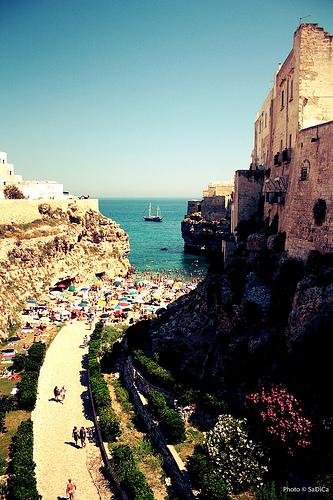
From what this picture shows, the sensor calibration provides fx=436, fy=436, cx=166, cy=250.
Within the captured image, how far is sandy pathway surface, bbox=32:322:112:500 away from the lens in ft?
57.8

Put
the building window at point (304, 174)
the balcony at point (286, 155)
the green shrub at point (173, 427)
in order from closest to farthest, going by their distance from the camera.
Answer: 1. the green shrub at point (173, 427)
2. the building window at point (304, 174)
3. the balcony at point (286, 155)

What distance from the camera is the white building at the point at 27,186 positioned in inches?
2562

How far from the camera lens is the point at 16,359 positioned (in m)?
28.7

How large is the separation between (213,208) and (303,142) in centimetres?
6055

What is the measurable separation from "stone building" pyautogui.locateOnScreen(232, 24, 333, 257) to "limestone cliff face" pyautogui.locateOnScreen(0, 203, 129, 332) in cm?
2539

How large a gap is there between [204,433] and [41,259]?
36.0 metres

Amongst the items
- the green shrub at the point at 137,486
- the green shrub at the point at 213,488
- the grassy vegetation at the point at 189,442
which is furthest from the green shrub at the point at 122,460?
the green shrub at the point at 213,488

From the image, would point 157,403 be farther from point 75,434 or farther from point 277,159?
point 277,159

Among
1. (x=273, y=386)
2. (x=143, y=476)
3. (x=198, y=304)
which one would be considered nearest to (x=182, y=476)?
(x=143, y=476)

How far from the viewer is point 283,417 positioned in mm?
15984

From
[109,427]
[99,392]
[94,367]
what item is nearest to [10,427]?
[99,392]

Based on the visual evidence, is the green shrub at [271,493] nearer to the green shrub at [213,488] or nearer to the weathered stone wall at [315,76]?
the green shrub at [213,488]

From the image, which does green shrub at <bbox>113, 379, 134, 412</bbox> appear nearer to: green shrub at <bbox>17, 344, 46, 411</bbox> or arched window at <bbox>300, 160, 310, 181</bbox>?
green shrub at <bbox>17, 344, 46, 411</bbox>

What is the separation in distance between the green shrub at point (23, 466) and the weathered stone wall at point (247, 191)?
67.7 feet
